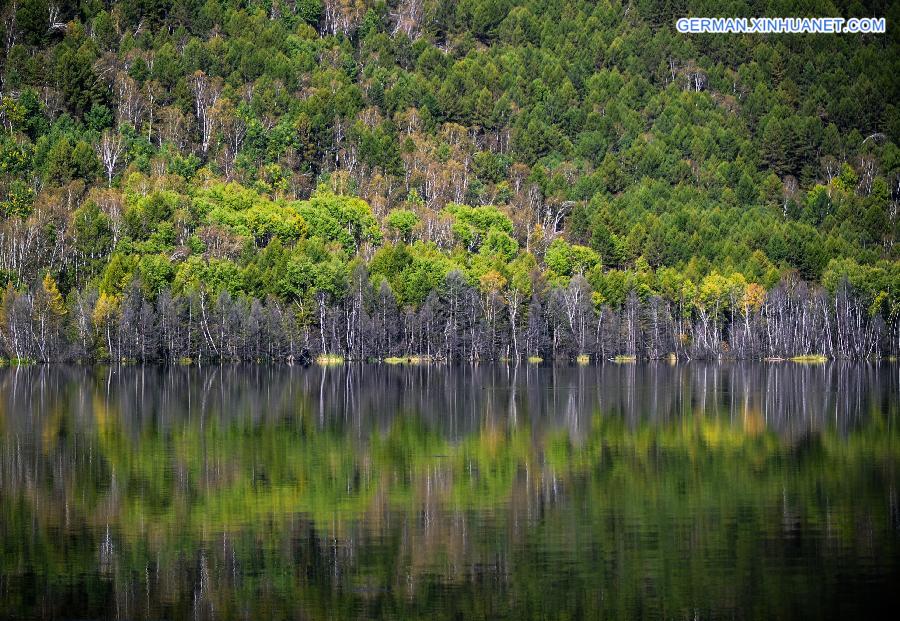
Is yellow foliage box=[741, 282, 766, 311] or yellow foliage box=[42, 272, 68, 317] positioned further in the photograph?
yellow foliage box=[741, 282, 766, 311]

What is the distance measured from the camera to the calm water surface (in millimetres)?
34250

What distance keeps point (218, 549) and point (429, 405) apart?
46732mm

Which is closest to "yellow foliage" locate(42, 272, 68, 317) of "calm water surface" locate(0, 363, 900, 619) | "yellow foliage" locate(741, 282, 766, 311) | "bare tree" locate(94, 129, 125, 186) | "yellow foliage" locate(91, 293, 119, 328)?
"yellow foliage" locate(91, 293, 119, 328)

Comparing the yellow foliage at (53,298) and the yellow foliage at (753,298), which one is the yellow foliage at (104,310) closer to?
the yellow foliage at (53,298)

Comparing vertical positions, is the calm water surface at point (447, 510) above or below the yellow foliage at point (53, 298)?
below

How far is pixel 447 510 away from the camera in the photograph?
149 ft

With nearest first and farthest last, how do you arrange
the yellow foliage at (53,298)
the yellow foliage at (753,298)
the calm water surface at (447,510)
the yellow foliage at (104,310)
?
the calm water surface at (447,510)
the yellow foliage at (53,298)
the yellow foliage at (104,310)
the yellow foliage at (753,298)

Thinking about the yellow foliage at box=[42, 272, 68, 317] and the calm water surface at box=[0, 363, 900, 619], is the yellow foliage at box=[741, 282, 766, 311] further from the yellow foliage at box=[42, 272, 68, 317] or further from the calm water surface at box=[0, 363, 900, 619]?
the yellow foliage at box=[42, 272, 68, 317]

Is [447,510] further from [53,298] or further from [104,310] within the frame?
[53,298]

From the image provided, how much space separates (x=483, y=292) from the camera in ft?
532

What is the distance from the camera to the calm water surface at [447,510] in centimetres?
3425

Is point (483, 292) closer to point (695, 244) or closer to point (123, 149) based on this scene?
point (695, 244)

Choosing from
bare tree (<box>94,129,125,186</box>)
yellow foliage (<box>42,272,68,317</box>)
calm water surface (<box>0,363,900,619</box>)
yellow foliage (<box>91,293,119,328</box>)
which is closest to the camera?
calm water surface (<box>0,363,900,619</box>)

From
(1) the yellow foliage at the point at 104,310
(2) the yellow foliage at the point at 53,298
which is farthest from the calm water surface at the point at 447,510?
(2) the yellow foliage at the point at 53,298
